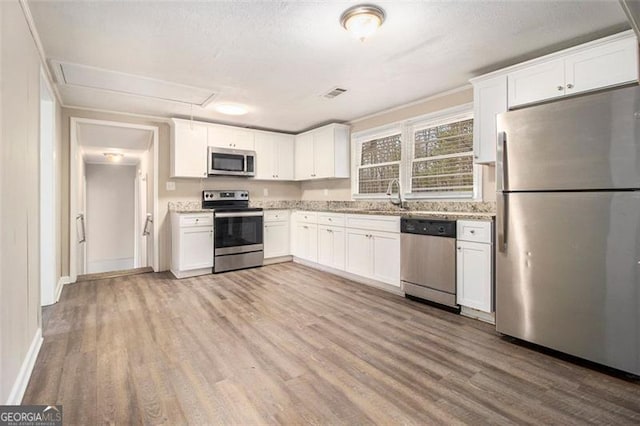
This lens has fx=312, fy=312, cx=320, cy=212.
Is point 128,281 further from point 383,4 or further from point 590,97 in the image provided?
point 590,97

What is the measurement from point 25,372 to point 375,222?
10.3 feet

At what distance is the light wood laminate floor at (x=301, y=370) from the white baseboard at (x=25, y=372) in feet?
0.15

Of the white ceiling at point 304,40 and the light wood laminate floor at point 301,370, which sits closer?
the light wood laminate floor at point 301,370

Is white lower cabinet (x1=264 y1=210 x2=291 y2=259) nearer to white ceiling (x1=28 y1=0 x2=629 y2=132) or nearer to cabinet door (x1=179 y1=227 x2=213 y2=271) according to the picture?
cabinet door (x1=179 y1=227 x2=213 y2=271)

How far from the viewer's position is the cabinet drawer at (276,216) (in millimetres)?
5039

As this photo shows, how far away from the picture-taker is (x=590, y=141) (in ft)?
6.55

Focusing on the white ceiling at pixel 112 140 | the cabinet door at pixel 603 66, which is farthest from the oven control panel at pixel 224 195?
the cabinet door at pixel 603 66

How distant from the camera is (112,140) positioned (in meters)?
5.04

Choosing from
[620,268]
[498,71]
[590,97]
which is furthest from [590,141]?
[498,71]

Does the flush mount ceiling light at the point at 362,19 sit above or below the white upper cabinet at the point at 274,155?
above

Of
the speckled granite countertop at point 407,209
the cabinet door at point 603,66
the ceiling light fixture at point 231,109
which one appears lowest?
the speckled granite countertop at point 407,209

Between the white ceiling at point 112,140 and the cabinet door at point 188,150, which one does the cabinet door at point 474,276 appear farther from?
the white ceiling at point 112,140

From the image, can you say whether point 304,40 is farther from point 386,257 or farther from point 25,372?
point 25,372
